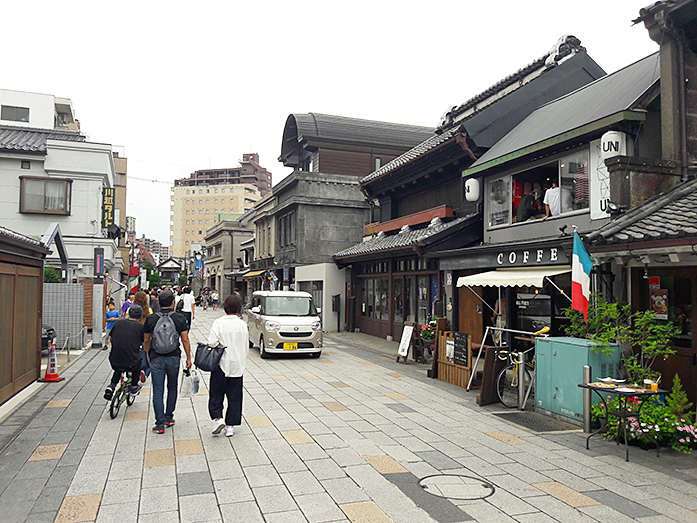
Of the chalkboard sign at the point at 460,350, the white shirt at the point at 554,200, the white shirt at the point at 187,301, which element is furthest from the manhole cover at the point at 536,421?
the white shirt at the point at 187,301

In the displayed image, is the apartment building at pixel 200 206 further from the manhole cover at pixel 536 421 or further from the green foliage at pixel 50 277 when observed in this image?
the manhole cover at pixel 536 421

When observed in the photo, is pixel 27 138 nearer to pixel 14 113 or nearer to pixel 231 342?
pixel 231 342

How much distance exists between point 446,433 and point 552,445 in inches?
58.5

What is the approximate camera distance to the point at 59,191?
23.3m

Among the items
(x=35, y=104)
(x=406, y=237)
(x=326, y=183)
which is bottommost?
(x=406, y=237)

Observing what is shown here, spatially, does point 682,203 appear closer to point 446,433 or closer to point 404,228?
point 446,433

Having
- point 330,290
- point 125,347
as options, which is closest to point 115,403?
point 125,347

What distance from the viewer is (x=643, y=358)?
834 cm

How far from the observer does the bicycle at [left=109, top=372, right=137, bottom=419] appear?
870cm

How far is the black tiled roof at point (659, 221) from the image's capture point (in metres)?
7.09

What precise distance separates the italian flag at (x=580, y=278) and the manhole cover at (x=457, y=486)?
137 inches

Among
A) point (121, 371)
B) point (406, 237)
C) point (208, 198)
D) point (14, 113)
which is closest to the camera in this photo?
point (121, 371)

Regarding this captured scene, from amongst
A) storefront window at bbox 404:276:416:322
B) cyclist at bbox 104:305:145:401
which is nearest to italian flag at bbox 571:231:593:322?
cyclist at bbox 104:305:145:401

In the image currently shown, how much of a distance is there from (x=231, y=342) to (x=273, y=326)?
851 centimetres
